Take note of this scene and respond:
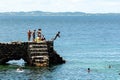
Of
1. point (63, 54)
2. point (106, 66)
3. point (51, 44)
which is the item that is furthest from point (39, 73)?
point (63, 54)

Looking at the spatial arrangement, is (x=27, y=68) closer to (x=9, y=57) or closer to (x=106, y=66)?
(x=9, y=57)

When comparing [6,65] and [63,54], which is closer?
[6,65]

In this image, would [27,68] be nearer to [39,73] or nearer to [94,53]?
[39,73]

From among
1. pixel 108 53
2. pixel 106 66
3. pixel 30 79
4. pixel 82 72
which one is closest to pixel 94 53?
pixel 108 53

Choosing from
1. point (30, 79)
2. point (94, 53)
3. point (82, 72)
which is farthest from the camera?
point (94, 53)

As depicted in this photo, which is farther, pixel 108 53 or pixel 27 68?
pixel 108 53

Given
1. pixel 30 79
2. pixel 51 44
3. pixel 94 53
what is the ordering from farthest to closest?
1. pixel 94 53
2. pixel 51 44
3. pixel 30 79

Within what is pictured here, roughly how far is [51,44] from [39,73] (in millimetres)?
7787

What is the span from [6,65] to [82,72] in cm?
1324

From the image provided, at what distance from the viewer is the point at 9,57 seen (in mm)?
76875

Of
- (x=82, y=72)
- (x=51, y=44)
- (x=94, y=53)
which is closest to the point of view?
(x=82, y=72)

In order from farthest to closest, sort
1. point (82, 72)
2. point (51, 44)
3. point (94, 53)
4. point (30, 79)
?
point (94, 53), point (51, 44), point (82, 72), point (30, 79)

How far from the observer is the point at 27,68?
2931 inches

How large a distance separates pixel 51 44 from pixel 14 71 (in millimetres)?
7925
